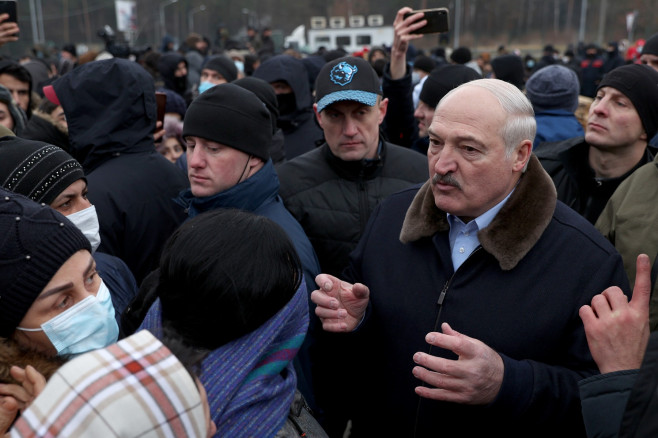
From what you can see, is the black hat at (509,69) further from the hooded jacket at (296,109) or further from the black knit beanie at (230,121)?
the black knit beanie at (230,121)

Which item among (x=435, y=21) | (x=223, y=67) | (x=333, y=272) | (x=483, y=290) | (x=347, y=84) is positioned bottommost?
(x=333, y=272)

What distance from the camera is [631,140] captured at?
3.40m

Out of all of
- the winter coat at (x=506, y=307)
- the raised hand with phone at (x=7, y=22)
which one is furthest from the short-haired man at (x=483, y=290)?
the raised hand with phone at (x=7, y=22)

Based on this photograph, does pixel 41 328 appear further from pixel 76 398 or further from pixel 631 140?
pixel 631 140

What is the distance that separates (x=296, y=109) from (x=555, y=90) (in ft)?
6.83

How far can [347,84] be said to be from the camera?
331cm

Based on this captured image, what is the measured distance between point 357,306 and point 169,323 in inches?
33.0

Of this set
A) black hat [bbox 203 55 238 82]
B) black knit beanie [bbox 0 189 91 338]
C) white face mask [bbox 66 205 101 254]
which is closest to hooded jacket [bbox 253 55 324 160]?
black hat [bbox 203 55 238 82]

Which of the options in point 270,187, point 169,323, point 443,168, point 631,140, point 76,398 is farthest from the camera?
point 631,140

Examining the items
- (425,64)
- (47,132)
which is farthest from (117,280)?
(425,64)

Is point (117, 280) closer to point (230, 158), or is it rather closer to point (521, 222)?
point (230, 158)

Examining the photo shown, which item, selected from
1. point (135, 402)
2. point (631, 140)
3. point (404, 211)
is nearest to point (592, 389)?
point (404, 211)

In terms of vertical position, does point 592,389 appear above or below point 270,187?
below

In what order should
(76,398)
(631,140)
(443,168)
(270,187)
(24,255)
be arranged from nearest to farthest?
(76,398) < (24,255) < (443,168) < (270,187) < (631,140)
